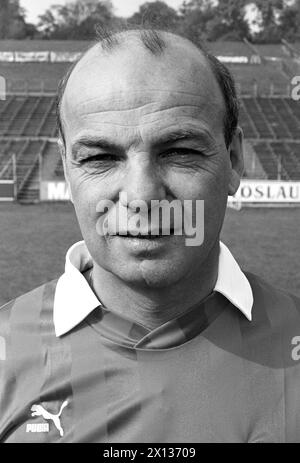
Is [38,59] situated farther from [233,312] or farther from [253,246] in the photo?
[233,312]

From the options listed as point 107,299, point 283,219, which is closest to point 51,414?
point 107,299

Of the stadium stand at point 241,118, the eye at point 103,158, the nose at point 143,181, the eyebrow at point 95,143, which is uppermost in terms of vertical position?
the stadium stand at point 241,118

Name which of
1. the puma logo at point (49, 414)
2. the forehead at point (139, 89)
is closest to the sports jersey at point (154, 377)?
the puma logo at point (49, 414)

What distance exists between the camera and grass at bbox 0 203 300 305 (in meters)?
8.37

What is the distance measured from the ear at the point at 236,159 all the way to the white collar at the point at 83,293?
226mm

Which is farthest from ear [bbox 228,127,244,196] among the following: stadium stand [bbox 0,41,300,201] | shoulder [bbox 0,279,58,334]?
stadium stand [bbox 0,41,300,201]

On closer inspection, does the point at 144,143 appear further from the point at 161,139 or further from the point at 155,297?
the point at 155,297

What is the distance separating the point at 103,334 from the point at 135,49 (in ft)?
2.14

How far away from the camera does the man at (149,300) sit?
1.12m

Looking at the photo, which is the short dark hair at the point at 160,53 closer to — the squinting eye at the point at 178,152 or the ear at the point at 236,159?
the ear at the point at 236,159

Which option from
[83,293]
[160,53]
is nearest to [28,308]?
[83,293]

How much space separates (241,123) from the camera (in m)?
22.7

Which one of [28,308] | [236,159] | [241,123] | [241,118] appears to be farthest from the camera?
[241,123]

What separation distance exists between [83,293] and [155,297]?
0.76ft
